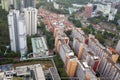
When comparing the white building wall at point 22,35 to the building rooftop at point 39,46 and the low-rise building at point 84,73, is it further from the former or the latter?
the low-rise building at point 84,73

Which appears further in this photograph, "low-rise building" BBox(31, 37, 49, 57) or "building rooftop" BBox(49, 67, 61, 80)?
"low-rise building" BBox(31, 37, 49, 57)

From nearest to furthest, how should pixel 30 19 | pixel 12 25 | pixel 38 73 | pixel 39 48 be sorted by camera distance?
pixel 38 73, pixel 12 25, pixel 39 48, pixel 30 19

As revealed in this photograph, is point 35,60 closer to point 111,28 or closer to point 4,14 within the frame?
point 4,14

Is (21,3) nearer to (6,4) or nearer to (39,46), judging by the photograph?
(6,4)

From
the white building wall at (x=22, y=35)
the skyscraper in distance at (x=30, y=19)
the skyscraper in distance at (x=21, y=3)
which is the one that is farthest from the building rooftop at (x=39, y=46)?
the skyscraper in distance at (x=21, y=3)

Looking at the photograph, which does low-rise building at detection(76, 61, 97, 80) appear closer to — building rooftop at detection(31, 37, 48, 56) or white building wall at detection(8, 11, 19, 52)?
building rooftop at detection(31, 37, 48, 56)

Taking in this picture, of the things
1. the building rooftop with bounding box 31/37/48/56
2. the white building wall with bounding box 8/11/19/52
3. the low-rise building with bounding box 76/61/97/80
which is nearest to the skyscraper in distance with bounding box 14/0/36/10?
Answer: the building rooftop with bounding box 31/37/48/56

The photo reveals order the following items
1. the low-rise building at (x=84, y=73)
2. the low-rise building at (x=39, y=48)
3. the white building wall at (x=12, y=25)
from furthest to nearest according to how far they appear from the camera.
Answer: the low-rise building at (x=39, y=48)
the white building wall at (x=12, y=25)
the low-rise building at (x=84, y=73)

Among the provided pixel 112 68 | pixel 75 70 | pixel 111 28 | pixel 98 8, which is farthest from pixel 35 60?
pixel 98 8

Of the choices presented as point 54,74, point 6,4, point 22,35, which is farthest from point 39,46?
point 6,4
